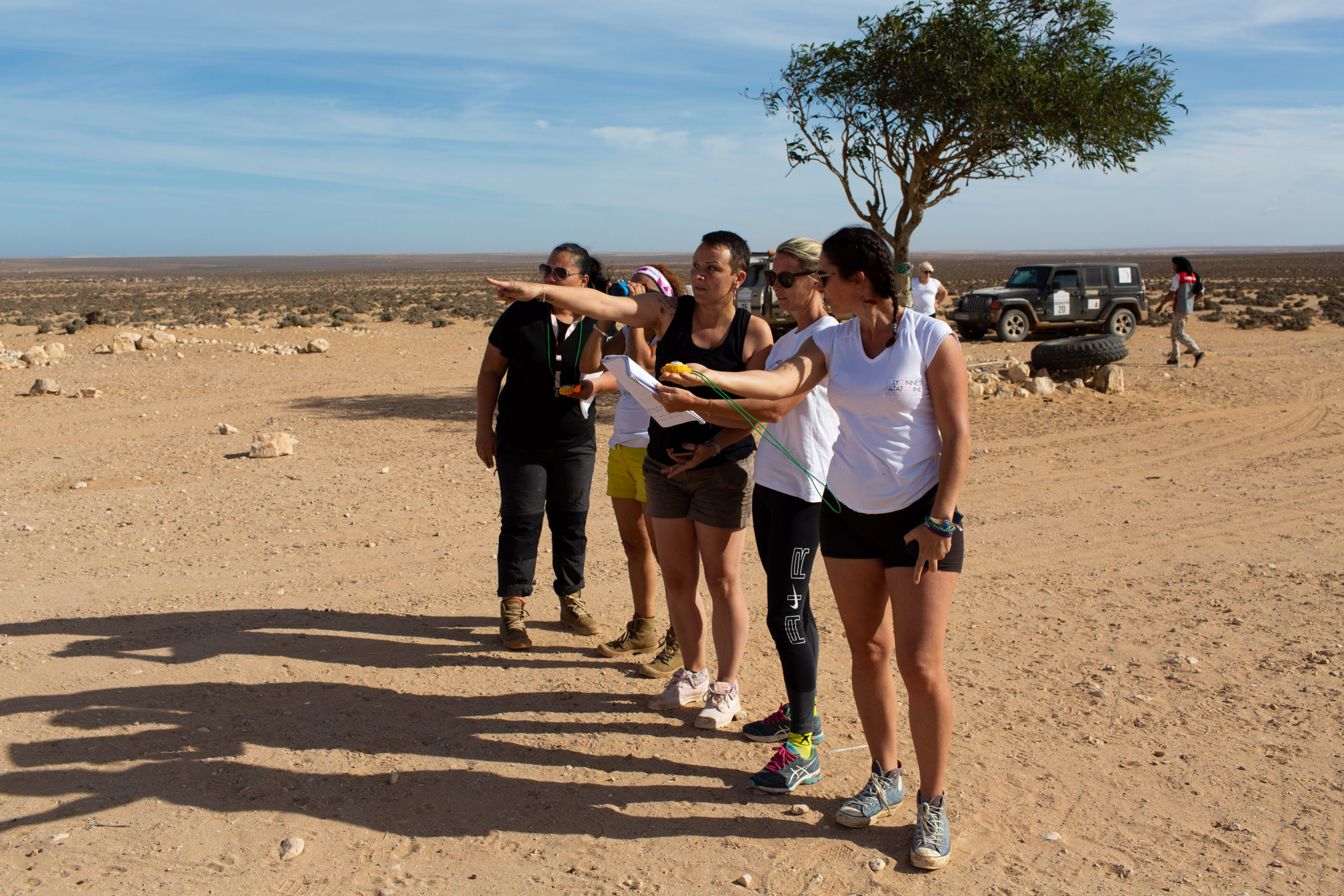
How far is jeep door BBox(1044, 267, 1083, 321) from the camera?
66.5 ft

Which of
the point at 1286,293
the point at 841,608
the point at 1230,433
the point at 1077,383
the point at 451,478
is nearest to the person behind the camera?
the point at 841,608

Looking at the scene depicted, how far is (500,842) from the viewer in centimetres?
303

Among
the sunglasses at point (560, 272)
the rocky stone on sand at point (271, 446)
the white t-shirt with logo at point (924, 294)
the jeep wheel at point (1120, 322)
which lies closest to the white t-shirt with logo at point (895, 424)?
the sunglasses at point (560, 272)

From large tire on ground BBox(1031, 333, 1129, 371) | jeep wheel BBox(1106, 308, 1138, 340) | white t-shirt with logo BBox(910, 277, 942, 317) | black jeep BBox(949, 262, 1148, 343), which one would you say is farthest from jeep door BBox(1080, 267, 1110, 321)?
white t-shirt with logo BBox(910, 277, 942, 317)

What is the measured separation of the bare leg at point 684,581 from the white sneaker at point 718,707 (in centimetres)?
19

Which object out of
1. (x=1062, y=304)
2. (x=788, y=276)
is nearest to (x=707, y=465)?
(x=788, y=276)

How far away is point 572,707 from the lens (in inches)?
159

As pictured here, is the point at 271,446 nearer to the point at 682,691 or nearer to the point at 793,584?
the point at 682,691

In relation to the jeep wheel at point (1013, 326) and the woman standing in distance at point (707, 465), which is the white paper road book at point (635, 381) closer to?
the woman standing in distance at point (707, 465)

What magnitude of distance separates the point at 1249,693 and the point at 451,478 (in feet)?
20.2

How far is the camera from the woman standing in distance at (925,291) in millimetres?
11594

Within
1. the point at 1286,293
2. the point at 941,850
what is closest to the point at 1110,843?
the point at 941,850

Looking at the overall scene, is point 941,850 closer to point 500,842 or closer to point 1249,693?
point 500,842

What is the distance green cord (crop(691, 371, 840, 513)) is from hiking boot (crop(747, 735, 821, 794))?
2.92 feet
